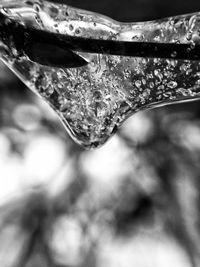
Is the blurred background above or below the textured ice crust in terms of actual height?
below

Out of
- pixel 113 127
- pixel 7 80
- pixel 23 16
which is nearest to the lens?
pixel 23 16

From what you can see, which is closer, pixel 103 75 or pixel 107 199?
pixel 103 75

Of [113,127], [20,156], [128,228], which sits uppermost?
[113,127]

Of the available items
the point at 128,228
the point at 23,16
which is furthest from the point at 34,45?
the point at 128,228

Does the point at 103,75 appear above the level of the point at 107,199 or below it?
above

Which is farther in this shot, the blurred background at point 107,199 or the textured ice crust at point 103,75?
the blurred background at point 107,199

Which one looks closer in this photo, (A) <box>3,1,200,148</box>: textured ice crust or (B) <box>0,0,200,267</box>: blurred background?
(A) <box>3,1,200,148</box>: textured ice crust

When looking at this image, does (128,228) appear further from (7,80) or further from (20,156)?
(7,80)

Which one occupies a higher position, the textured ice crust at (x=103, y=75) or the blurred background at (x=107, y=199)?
the textured ice crust at (x=103, y=75)
